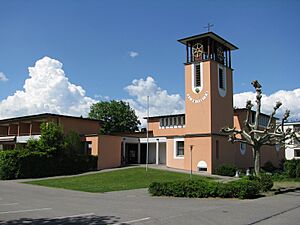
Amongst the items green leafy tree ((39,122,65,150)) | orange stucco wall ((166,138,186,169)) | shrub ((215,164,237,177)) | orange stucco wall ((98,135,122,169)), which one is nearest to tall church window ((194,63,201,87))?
orange stucco wall ((166,138,186,169))

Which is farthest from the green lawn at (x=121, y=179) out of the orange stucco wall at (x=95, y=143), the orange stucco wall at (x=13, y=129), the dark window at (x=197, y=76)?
the orange stucco wall at (x=13, y=129)

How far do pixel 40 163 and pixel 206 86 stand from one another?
17.3 metres

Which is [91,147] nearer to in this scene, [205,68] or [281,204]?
[205,68]

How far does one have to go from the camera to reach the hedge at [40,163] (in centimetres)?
3130

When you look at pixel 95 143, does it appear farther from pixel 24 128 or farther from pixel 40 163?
pixel 24 128

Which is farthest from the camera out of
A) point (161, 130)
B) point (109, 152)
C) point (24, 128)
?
point (161, 130)

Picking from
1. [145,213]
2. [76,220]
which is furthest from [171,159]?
[76,220]

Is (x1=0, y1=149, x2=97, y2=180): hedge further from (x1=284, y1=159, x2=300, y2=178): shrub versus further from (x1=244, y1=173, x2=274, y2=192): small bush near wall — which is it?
(x1=244, y1=173, x2=274, y2=192): small bush near wall

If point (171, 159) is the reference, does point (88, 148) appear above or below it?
above

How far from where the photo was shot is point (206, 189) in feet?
58.1

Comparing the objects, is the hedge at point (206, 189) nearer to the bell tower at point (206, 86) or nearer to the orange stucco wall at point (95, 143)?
the bell tower at point (206, 86)

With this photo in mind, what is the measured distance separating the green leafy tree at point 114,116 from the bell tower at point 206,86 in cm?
3193

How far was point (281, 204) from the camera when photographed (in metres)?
15.2

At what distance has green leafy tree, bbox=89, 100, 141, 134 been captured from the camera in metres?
67.9
